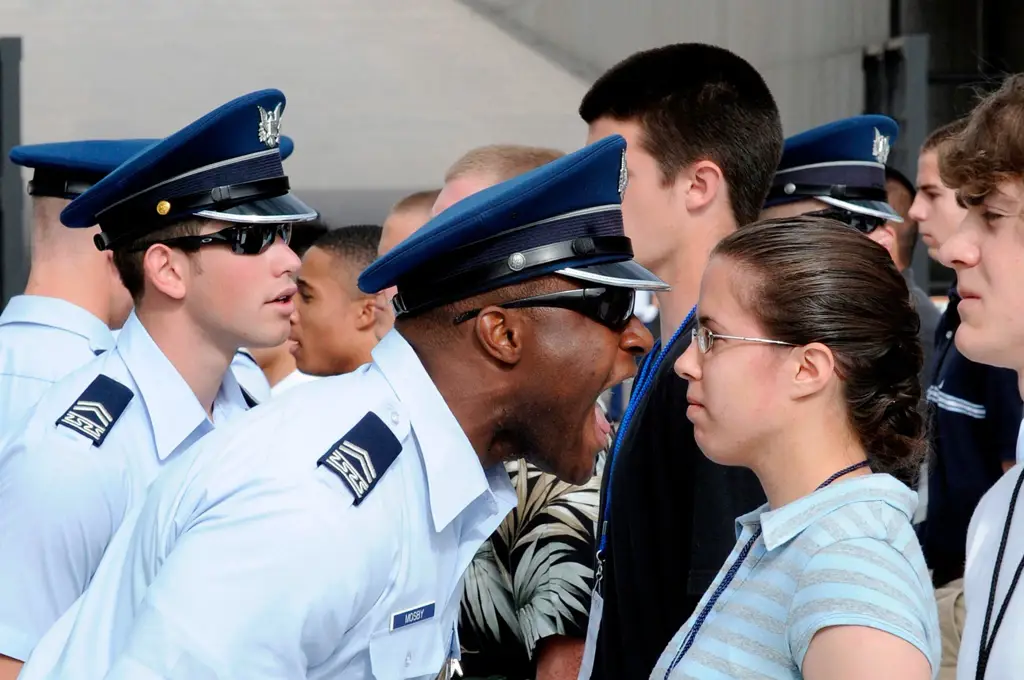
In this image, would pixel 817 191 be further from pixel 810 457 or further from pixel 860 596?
pixel 860 596

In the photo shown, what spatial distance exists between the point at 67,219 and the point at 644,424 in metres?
1.16

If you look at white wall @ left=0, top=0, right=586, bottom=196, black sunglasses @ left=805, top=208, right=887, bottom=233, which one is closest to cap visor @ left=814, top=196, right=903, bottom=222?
black sunglasses @ left=805, top=208, right=887, bottom=233

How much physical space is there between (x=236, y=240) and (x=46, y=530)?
66 centimetres

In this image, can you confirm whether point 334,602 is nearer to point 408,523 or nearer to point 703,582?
point 408,523

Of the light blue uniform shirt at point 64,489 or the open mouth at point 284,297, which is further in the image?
the open mouth at point 284,297

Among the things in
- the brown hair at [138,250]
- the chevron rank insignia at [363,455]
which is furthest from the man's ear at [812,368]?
the brown hair at [138,250]

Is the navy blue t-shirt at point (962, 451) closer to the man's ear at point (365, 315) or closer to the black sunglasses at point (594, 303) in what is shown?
the man's ear at point (365, 315)

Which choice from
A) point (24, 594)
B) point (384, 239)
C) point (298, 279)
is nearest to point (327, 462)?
point (24, 594)

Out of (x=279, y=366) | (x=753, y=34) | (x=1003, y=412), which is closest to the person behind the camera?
(x=1003, y=412)

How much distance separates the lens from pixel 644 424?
2006 millimetres

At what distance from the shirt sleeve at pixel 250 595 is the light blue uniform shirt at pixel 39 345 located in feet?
4.90

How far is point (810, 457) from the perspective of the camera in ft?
5.34

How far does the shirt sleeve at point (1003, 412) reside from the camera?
10.9 ft

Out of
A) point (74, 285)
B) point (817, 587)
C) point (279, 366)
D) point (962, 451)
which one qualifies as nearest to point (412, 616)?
point (817, 587)
